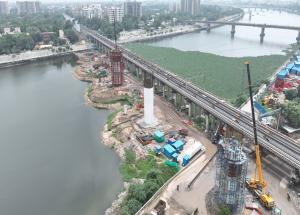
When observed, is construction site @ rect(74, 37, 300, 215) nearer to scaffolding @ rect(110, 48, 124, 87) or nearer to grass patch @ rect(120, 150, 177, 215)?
grass patch @ rect(120, 150, 177, 215)

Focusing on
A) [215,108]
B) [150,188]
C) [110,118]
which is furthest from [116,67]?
[150,188]

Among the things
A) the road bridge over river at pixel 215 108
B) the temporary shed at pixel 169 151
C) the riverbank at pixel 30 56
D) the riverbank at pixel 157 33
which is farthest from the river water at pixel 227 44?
the temporary shed at pixel 169 151

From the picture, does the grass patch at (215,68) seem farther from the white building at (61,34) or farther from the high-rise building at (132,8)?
the high-rise building at (132,8)

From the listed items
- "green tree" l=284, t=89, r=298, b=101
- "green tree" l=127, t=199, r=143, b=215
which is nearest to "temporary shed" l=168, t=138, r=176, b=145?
"green tree" l=127, t=199, r=143, b=215

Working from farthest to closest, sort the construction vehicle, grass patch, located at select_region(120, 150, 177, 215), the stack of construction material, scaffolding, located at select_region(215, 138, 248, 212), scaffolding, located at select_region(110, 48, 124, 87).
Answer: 1. scaffolding, located at select_region(110, 48, 124, 87)
2. the stack of construction material
3. grass patch, located at select_region(120, 150, 177, 215)
4. the construction vehicle
5. scaffolding, located at select_region(215, 138, 248, 212)

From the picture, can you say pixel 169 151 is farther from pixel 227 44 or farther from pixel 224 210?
pixel 227 44

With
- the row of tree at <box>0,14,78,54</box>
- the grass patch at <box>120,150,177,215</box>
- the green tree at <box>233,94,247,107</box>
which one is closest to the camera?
the grass patch at <box>120,150,177,215</box>
